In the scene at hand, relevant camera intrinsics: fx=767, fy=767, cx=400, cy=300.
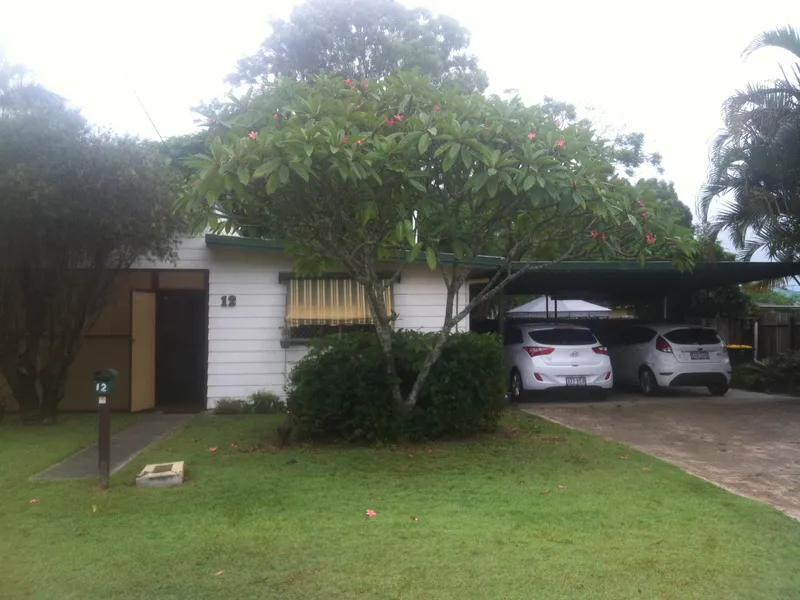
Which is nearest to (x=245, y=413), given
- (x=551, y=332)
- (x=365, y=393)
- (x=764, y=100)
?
(x=365, y=393)

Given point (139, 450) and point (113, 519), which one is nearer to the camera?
point (113, 519)

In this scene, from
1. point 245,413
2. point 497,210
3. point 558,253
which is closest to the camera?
point 497,210

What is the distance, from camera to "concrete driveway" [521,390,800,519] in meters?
7.56

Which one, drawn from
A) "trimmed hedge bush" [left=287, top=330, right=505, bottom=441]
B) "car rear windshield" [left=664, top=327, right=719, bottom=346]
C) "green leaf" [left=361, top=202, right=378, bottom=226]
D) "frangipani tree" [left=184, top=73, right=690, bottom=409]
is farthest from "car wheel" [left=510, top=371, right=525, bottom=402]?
"green leaf" [left=361, top=202, right=378, bottom=226]

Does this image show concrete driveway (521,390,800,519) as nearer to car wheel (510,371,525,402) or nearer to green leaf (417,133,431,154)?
car wheel (510,371,525,402)

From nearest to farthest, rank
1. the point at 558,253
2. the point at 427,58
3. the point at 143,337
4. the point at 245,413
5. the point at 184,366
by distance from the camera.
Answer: the point at 558,253
the point at 245,413
the point at 143,337
the point at 184,366
the point at 427,58

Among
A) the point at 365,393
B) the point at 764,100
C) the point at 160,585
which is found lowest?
the point at 160,585

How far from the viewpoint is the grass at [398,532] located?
4.65 meters

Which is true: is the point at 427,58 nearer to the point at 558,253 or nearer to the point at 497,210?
the point at 558,253

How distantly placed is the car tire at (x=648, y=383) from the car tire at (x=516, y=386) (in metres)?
2.47

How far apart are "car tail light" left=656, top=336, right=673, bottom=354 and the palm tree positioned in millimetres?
2173

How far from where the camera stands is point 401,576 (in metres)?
4.77

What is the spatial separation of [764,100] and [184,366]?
11123 mm

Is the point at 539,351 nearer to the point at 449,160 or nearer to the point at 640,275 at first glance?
the point at 640,275
